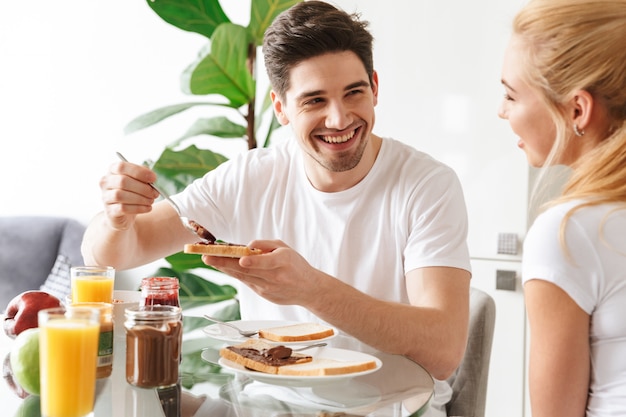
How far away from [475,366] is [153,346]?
969 mm

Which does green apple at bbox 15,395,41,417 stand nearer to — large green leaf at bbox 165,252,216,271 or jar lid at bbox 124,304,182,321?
jar lid at bbox 124,304,182,321

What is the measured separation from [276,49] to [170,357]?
1012 mm

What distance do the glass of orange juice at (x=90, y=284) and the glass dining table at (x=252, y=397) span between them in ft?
0.49

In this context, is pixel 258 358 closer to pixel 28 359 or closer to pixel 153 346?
pixel 153 346

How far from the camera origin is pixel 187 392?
1.30 metres

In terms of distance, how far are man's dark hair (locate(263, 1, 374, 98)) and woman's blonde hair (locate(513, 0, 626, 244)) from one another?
2.18 feet

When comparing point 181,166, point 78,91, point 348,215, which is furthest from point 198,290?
point 78,91

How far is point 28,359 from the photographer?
1.25m

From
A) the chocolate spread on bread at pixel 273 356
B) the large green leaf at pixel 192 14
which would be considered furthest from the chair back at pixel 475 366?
the large green leaf at pixel 192 14

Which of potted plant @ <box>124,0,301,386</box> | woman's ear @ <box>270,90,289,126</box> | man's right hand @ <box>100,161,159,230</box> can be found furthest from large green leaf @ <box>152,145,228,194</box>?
man's right hand @ <box>100,161,159,230</box>

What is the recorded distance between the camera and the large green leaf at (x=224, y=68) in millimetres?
2721

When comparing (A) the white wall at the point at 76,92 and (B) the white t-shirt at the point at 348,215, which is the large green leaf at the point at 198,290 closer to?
(B) the white t-shirt at the point at 348,215

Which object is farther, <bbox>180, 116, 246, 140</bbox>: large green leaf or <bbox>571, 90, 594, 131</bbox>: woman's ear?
<bbox>180, 116, 246, 140</bbox>: large green leaf

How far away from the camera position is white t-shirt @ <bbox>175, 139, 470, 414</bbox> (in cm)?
189
